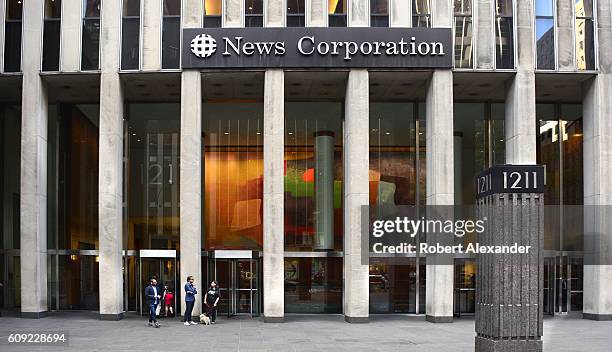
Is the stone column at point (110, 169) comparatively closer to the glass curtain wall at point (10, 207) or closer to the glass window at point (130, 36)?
the glass window at point (130, 36)

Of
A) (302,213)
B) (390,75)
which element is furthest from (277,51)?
(302,213)

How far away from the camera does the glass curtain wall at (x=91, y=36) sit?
92.3ft

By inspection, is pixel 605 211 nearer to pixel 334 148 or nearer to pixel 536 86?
pixel 536 86

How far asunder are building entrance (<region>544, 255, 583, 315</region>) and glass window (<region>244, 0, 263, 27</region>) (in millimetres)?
15947

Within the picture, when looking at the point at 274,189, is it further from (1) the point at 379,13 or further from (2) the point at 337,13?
(1) the point at 379,13

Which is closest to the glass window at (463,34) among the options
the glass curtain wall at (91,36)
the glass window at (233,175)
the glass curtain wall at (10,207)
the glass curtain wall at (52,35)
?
the glass window at (233,175)

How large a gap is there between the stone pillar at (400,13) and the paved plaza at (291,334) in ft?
37.0

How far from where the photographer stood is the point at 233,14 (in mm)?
27875

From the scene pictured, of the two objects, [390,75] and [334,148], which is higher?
[390,75]

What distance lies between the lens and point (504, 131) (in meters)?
32.0

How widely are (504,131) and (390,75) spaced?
6722mm

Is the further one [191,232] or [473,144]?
[473,144]

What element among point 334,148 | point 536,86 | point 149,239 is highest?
point 536,86

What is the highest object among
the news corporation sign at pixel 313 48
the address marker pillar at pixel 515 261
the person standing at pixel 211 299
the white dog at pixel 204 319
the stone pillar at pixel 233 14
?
the stone pillar at pixel 233 14
